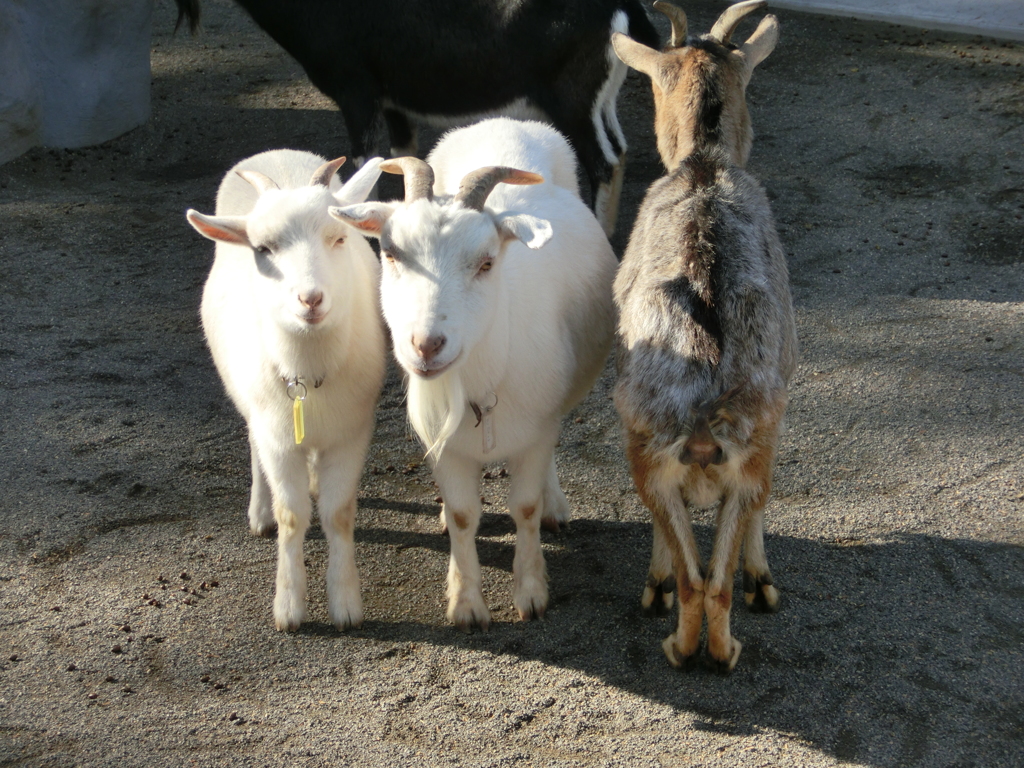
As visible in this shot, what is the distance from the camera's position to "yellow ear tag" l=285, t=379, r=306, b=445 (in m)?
3.53

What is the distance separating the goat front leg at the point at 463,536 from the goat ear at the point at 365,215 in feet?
2.81

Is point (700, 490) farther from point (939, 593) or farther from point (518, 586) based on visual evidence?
point (939, 593)

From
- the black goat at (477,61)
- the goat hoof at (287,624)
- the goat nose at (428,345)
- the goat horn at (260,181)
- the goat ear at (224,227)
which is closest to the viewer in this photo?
the goat nose at (428,345)

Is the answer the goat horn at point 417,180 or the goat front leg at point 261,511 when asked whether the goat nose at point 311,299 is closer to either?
the goat horn at point 417,180

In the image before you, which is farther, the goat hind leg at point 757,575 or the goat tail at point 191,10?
the goat tail at point 191,10

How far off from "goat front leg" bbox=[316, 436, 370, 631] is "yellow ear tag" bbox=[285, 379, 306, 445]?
0.72ft

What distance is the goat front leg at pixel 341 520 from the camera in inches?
148

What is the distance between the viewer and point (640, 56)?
169 inches

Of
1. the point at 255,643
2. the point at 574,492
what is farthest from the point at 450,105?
the point at 255,643

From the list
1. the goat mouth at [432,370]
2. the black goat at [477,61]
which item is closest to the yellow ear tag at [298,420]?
the goat mouth at [432,370]

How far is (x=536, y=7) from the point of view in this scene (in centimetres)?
613

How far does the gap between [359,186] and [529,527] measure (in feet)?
4.54

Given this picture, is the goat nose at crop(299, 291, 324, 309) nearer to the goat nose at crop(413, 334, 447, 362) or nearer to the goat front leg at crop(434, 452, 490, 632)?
the goat nose at crop(413, 334, 447, 362)

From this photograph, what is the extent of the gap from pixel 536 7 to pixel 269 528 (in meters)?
3.57
